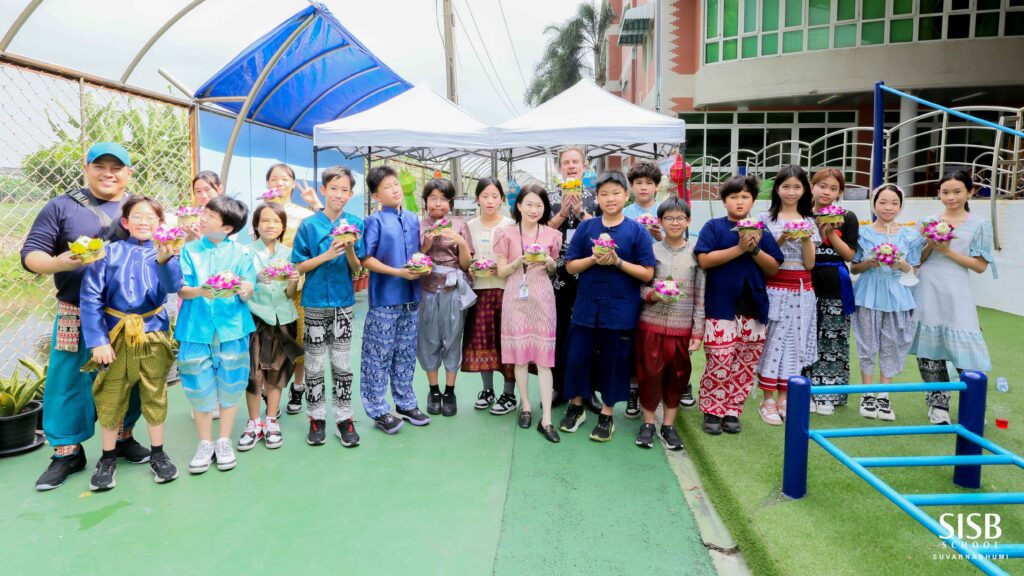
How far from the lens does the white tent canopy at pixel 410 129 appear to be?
243 inches

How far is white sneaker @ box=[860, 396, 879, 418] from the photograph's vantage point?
427cm

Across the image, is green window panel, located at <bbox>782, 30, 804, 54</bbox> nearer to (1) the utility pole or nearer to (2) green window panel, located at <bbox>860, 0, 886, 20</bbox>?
(2) green window panel, located at <bbox>860, 0, 886, 20</bbox>

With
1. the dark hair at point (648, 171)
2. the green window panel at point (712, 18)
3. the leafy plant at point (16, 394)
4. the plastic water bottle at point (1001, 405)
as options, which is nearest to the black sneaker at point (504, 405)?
the dark hair at point (648, 171)

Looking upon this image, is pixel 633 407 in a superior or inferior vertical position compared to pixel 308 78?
inferior

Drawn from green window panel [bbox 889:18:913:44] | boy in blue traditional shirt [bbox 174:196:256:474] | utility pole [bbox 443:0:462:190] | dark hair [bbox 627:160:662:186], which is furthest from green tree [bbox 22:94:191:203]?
green window panel [bbox 889:18:913:44]

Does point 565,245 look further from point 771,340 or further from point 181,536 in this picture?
point 181,536

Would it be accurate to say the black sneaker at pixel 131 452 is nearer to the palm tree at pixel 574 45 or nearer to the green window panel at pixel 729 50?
the green window panel at pixel 729 50

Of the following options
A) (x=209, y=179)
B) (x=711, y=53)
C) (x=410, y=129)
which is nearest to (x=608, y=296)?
(x=209, y=179)

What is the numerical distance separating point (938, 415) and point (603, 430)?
2301 mm

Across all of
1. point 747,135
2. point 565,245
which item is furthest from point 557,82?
point 565,245

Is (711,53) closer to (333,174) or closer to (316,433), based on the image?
(333,174)

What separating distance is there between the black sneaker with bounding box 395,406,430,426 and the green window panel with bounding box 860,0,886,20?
1512 cm

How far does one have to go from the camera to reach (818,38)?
14695mm

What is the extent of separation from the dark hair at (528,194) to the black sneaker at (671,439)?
1.65 meters
